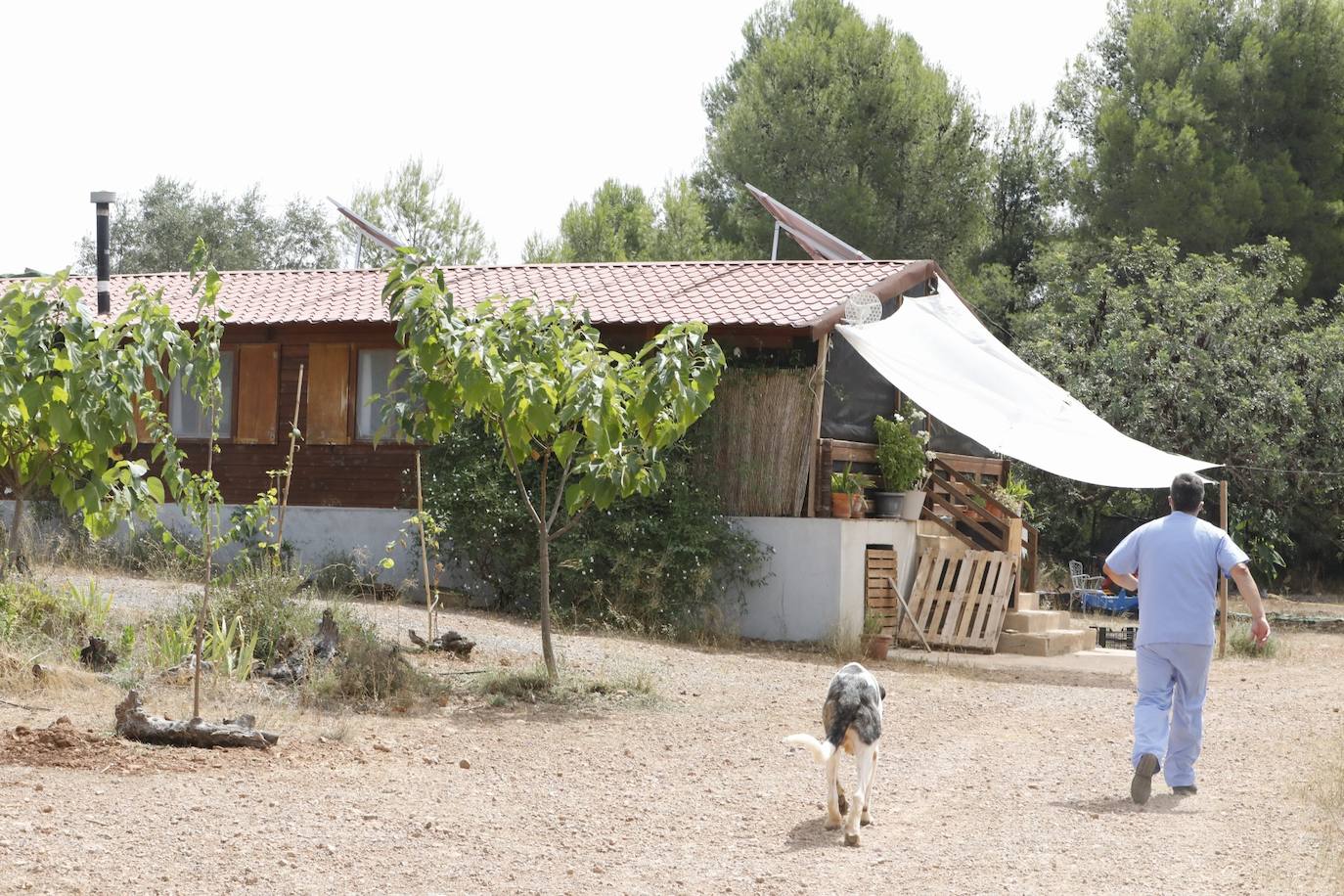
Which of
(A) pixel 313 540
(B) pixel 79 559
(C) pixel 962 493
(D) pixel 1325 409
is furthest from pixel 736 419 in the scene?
(D) pixel 1325 409

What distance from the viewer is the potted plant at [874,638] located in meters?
14.1

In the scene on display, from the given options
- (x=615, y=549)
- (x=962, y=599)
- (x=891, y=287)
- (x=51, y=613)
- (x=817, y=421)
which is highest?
(x=891, y=287)

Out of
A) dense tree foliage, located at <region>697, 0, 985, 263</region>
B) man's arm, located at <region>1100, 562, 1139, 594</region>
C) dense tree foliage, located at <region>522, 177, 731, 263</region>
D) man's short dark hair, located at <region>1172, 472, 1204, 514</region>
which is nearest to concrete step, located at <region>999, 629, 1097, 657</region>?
man's arm, located at <region>1100, 562, 1139, 594</region>

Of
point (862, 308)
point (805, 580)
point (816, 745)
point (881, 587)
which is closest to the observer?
point (816, 745)

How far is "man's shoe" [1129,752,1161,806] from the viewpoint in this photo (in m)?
7.00

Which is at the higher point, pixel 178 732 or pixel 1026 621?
pixel 1026 621

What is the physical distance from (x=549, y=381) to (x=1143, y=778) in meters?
4.16

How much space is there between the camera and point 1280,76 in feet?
98.1

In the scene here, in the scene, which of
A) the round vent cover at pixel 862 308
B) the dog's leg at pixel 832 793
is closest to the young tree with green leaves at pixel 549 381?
the dog's leg at pixel 832 793

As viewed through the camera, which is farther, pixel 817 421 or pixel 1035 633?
pixel 1035 633

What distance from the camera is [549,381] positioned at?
9.16m

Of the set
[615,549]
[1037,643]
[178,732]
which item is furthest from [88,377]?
[1037,643]

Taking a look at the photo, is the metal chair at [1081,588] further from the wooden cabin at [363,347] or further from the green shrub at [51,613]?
the green shrub at [51,613]

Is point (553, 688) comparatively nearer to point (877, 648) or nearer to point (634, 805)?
point (634, 805)
